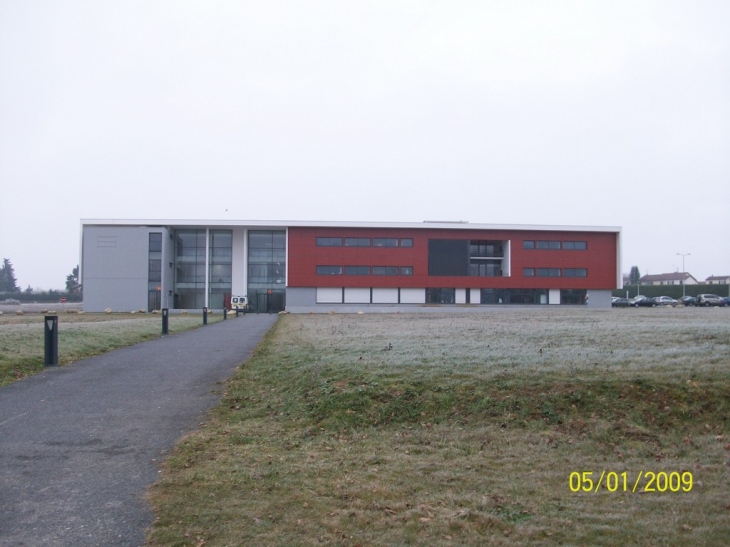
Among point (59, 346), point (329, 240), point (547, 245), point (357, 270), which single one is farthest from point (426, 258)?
point (59, 346)

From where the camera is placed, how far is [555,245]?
7250 centimetres

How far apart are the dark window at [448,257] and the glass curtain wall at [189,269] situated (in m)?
28.6

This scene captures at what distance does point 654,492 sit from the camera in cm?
586

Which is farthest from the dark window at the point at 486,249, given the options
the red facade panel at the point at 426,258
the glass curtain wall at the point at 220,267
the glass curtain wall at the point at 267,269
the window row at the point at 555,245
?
the glass curtain wall at the point at 220,267

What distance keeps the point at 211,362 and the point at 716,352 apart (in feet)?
38.9

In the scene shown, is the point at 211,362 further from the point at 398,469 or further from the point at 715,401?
the point at 715,401

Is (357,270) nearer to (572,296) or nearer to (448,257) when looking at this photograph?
(448,257)

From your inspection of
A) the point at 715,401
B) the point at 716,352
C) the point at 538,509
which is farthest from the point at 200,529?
the point at 716,352

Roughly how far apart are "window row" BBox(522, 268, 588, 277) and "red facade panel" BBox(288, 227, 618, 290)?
0.38 m

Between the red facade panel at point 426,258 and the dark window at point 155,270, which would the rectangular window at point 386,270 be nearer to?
the red facade panel at point 426,258

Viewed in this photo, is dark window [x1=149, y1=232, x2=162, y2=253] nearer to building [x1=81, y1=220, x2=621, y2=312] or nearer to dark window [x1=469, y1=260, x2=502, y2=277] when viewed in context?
building [x1=81, y1=220, x2=621, y2=312]

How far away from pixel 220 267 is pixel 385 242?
823 inches

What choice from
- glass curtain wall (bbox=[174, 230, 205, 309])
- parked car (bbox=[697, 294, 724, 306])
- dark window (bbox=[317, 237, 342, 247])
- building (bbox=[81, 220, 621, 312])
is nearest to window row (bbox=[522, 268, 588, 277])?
building (bbox=[81, 220, 621, 312])

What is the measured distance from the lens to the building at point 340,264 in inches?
2699
